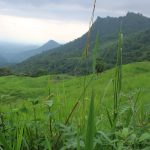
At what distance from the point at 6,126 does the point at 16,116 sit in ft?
1.09

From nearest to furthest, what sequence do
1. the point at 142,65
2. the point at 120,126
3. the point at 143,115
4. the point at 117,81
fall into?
1. the point at 117,81
2. the point at 120,126
3. the point at 143,115
4. the point at 142,65

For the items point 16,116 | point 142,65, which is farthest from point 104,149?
point 142,65

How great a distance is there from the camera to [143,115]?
355 cm

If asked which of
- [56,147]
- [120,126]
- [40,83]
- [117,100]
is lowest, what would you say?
[40,83]

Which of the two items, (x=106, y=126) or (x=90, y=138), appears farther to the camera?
(x=106, y=126)

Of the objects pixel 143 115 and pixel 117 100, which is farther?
pixel 143 115

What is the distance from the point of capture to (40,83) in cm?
3075

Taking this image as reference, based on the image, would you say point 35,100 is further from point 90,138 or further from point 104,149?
point 90,138

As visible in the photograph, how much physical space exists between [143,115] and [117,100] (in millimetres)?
1004

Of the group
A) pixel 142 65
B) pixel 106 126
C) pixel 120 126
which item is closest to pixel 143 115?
pixel 106 126

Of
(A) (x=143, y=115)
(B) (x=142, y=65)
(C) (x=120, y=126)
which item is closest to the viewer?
(C) (x=120, y=126)

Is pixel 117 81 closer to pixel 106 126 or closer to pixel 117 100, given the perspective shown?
pixel 117 100

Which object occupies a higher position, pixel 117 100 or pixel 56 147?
pixel 117 100

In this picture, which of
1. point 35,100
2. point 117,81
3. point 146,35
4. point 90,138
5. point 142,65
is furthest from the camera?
point 146,35
